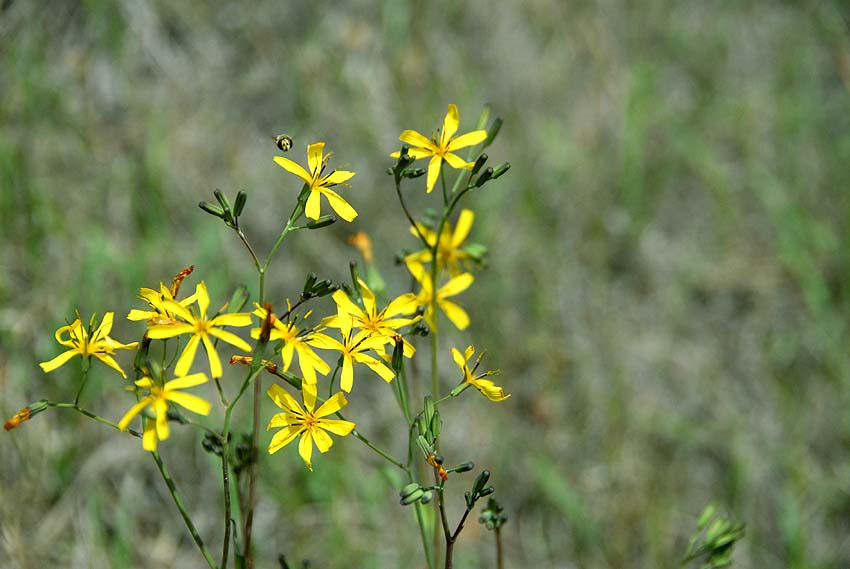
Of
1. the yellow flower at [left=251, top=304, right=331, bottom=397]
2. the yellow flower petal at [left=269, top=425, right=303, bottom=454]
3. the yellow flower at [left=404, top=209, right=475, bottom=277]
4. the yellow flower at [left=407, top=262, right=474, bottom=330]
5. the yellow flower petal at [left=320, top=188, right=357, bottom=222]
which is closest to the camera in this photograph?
the yellow flower at [left=251, top=304, right=331, bottom=397]

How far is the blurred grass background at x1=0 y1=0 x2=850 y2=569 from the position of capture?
3664 mm

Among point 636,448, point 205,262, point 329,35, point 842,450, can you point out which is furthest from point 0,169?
point 842,450

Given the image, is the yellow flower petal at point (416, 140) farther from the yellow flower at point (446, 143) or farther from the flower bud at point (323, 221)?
the flower bud at point (323, 221)

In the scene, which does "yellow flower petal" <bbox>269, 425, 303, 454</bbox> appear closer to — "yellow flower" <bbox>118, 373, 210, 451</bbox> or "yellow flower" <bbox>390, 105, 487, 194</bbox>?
"yellow flower" <bbox>118, 373, 210, 451</bbox>

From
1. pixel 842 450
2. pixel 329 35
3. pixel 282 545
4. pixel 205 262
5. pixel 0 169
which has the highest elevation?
pixel 329 35

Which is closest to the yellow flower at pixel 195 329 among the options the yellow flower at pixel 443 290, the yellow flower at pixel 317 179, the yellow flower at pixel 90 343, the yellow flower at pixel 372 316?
the yellow flower at pixel 90 343

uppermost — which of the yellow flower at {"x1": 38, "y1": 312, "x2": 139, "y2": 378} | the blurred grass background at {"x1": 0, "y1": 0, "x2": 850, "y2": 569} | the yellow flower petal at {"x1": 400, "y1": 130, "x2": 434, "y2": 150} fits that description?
the blurred grass background at {"x1": 0, "y1": 0, "x2": 850, "y2": 569}

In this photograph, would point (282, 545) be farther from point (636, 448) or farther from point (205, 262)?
point (636, 448)

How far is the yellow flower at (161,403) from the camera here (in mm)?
1752

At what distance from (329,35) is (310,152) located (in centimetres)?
310

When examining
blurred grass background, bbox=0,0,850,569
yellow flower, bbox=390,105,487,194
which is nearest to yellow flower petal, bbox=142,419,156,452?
yellow flower, bbox=390,105,487,194

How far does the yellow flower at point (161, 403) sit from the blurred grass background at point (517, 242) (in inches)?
63.5

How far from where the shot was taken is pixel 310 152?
2.06 metres

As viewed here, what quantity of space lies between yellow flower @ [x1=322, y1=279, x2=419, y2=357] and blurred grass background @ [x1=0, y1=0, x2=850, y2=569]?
178 cm
